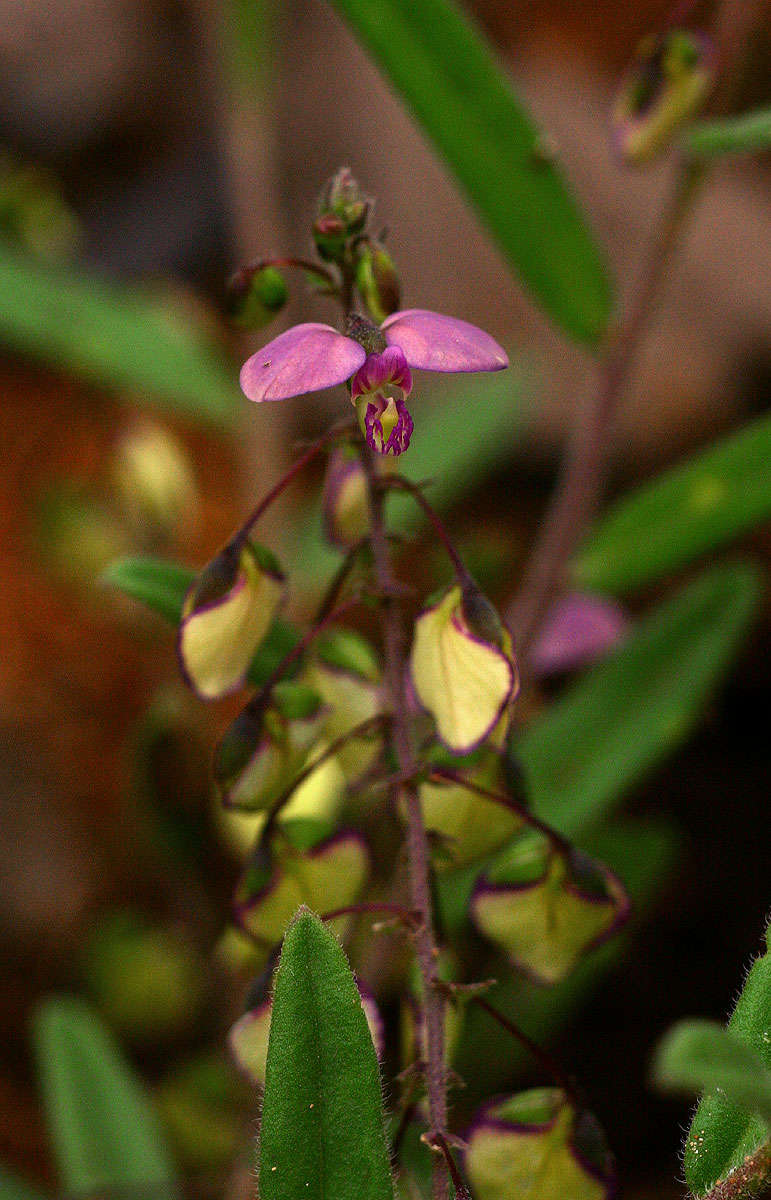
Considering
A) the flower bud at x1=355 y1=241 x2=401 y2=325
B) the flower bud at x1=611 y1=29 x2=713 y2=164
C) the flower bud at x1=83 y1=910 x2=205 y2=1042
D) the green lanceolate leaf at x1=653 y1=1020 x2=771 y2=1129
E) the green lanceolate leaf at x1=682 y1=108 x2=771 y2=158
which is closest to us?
the green lanceolate leaf at x1=653 y1=1020 x2=771 y2=1129

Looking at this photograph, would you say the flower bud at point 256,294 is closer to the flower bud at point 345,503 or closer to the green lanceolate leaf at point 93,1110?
the flower bud at point 345,503

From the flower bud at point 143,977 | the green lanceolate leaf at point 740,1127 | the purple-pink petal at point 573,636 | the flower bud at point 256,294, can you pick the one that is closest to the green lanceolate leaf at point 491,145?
the purple-pink petal at point 573,636

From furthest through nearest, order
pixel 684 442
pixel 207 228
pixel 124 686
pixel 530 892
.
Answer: pixel 207 228 < pixel 684 442 < pixel 124 686 < pixel 530 892

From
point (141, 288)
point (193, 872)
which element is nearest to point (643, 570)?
point (193, 872)

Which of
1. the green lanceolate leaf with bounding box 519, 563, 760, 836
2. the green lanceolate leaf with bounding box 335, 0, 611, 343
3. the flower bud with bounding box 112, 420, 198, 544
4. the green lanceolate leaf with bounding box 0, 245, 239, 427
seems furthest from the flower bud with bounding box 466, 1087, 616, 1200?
the green lanceolate leaf with bounding box 0, 245, 239, 427

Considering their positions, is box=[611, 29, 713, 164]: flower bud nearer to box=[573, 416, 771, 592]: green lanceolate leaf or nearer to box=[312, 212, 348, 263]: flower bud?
box=[573, 416, 771, 592]: green lanceolate leaf

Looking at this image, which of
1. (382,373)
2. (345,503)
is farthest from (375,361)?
(345,503)

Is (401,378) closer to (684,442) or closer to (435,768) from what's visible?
(435,768)
